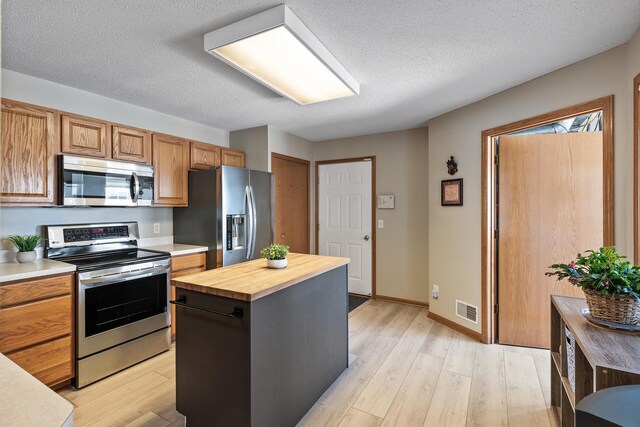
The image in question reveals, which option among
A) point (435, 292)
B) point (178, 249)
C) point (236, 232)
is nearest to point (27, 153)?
point (178, 249)

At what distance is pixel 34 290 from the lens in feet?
6.82

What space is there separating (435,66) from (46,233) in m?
3.38

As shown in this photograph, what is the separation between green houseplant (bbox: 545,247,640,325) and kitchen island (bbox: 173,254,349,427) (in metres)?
1.42

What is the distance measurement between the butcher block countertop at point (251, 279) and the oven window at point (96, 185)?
1.46m

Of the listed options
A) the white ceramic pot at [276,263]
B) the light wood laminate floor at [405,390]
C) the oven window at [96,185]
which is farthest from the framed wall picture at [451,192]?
the oven window at [96,185]

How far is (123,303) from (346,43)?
262 cm

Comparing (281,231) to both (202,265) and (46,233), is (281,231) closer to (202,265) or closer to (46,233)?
(202,265)

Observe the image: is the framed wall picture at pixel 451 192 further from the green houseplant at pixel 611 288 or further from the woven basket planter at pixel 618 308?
the woven basket planter at pixel 618 308

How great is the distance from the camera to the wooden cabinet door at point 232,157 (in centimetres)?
383

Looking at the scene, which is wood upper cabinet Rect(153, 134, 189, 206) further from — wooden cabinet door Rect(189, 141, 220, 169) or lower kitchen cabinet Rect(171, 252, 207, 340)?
lower kitchen cabinet Rect(171, 252, 207, 340)

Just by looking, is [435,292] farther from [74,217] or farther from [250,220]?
[74,217]

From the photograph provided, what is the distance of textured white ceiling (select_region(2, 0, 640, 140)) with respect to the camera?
170cm

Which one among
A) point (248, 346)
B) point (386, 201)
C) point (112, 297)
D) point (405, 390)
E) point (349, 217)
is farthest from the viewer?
point (349, 217)

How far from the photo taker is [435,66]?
2.34m
